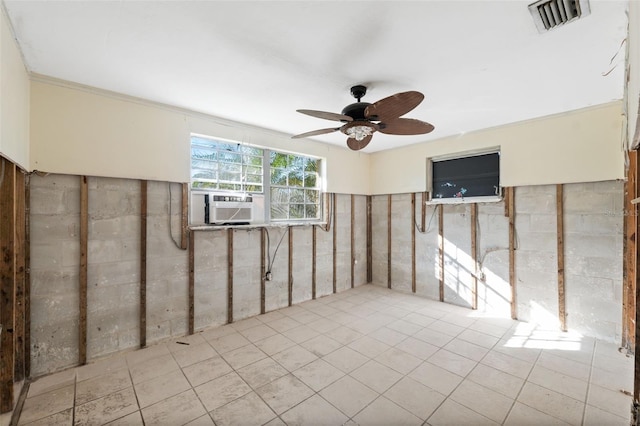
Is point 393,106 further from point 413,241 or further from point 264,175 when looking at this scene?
point 413,241

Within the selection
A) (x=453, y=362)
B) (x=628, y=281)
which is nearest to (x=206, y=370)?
(x=453, y=362)

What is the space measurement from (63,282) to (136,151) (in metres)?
1.42

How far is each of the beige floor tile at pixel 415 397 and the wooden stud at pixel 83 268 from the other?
2831 mm

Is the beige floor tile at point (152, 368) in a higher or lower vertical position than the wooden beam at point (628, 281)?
lower

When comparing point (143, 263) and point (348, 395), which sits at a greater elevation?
point (143, 263)

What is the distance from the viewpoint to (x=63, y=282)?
256 centimetres

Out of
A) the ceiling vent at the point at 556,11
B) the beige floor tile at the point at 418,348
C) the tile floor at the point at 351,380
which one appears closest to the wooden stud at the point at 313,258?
the tile floor at the point at 351,380

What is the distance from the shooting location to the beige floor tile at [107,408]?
6.44 ft

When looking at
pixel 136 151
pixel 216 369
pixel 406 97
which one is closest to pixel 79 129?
pixel 136 151

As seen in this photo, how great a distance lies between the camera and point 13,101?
1898 millimetres

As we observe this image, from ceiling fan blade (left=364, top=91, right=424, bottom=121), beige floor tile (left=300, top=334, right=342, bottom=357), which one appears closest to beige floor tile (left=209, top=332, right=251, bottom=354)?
beige floor tile (left=300, top=334, right=342, bottom=357)

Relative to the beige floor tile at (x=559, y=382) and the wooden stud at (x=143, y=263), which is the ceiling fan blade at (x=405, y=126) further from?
the wooden stud at (x=143, y=263)

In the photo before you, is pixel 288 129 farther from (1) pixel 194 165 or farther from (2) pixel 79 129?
(2) pixel 79 129

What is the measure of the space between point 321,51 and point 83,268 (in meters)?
2.92
